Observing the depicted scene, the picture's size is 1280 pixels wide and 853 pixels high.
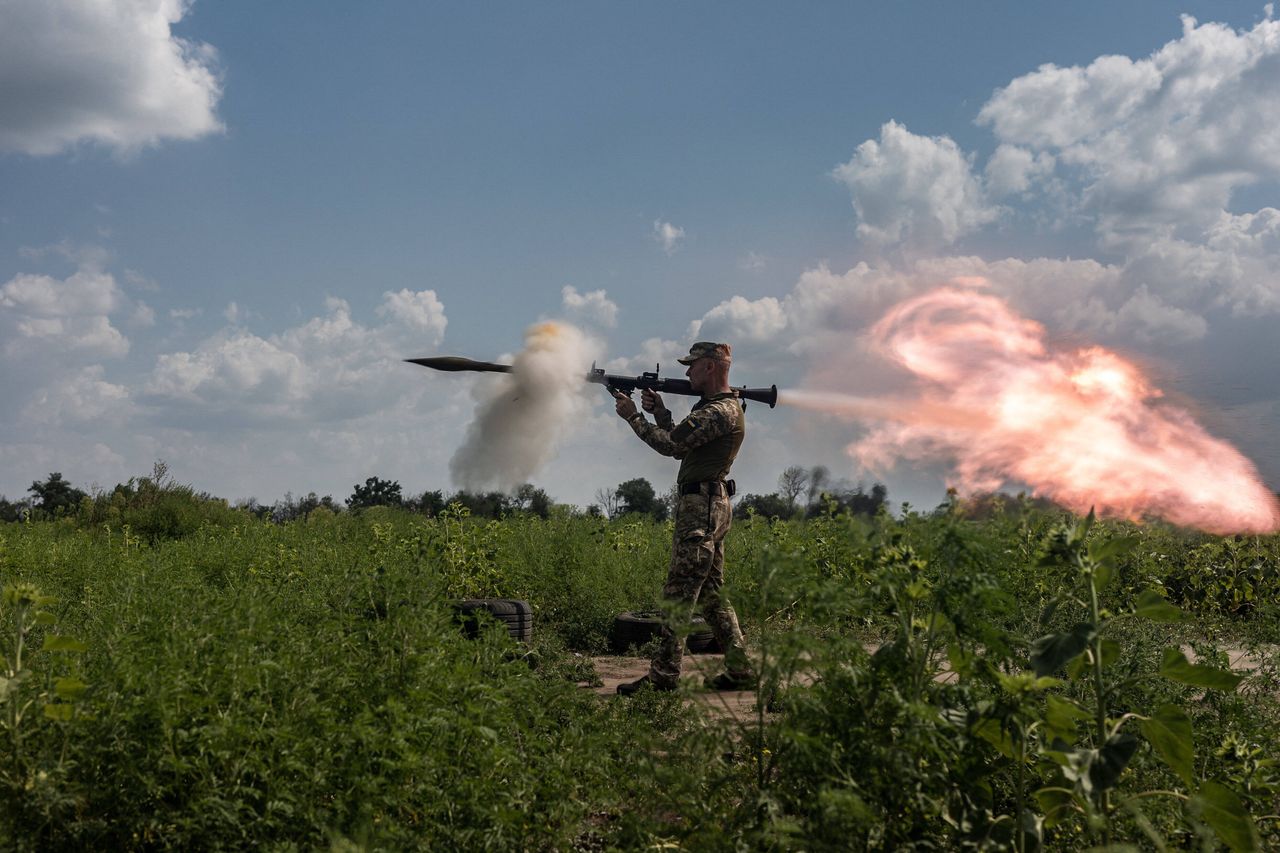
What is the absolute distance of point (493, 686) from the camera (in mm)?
3754

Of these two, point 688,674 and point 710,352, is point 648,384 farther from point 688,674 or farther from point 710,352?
point 688,674

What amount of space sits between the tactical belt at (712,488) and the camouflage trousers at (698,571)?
0.14ft

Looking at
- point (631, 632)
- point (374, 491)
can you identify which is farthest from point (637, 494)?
point (631, 632)

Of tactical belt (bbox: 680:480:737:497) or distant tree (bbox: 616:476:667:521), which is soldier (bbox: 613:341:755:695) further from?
distant tree (bbox: 616:476:667:521)

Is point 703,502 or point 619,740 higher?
point 703,502

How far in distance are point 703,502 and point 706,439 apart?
0.46 meters

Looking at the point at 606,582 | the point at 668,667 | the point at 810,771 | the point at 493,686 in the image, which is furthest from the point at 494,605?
the point at 810,771

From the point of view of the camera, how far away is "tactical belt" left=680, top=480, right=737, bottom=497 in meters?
6.95

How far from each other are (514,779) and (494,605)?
4398mm

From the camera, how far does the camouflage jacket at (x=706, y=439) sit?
6895 millimetres

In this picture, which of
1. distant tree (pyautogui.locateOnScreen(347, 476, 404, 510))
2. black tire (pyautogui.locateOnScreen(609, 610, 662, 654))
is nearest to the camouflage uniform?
black tire (pyautogui.locateOnScreen(609, 610, 662, 654))

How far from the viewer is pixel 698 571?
6.67 m

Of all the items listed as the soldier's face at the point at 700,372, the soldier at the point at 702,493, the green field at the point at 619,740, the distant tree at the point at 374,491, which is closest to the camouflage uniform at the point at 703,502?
the soldier at the point at 702,493

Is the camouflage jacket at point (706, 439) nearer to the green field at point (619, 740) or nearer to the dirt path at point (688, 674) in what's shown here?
the dirt path at point (688, 674)
